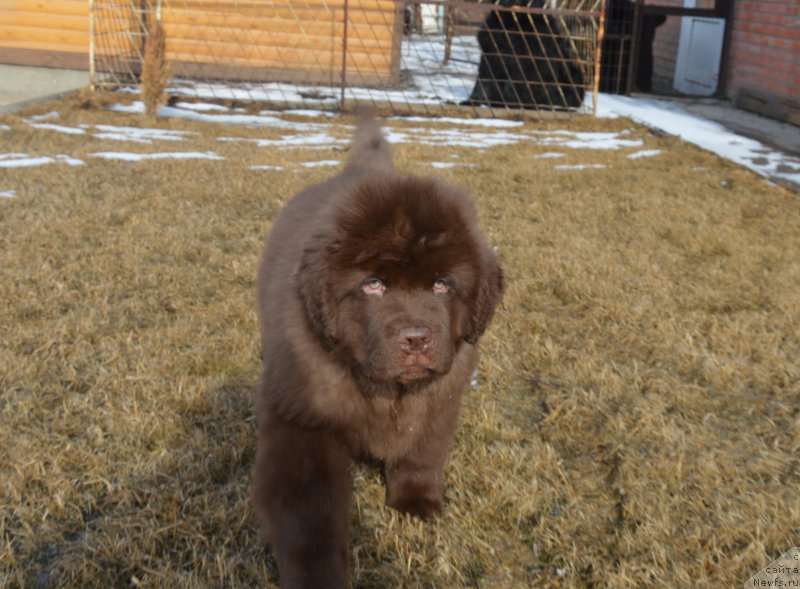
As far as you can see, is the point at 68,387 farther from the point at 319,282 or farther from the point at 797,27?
the point at 797,27

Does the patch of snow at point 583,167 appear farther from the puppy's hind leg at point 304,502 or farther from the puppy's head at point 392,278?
the puppy's hind leg at point 304,502

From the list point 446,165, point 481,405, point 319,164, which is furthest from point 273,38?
point 481,405

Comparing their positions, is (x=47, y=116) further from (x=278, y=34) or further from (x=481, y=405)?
(x=481, y=405)

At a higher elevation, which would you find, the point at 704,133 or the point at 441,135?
the point at 704,133

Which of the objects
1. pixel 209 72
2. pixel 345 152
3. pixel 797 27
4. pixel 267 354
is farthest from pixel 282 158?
pixel 797 27

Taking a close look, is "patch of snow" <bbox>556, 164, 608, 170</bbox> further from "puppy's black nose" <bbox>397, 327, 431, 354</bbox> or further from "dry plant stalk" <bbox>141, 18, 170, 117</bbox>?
"puppy's black nose" <bbox>397, 327, 431, 354</bbox>

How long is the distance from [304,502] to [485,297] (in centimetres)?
74

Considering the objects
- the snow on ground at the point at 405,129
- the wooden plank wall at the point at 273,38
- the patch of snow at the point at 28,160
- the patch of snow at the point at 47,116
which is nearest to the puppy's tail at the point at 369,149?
the snow on ground at the point at 405,129

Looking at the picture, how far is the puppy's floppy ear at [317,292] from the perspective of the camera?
2.03 m

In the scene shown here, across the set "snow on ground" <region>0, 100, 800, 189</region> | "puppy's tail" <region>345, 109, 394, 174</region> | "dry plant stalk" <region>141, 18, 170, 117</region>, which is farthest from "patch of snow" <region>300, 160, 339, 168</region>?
"puppy's tail" <region>345, 109, 394, 174</region>

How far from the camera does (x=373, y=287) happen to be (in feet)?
6.72

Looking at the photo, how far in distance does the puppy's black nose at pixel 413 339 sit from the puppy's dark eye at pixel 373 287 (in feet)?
0.51

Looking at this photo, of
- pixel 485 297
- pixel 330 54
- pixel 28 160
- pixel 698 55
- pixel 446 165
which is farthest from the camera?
pixel 698 55

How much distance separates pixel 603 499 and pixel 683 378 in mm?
1078
